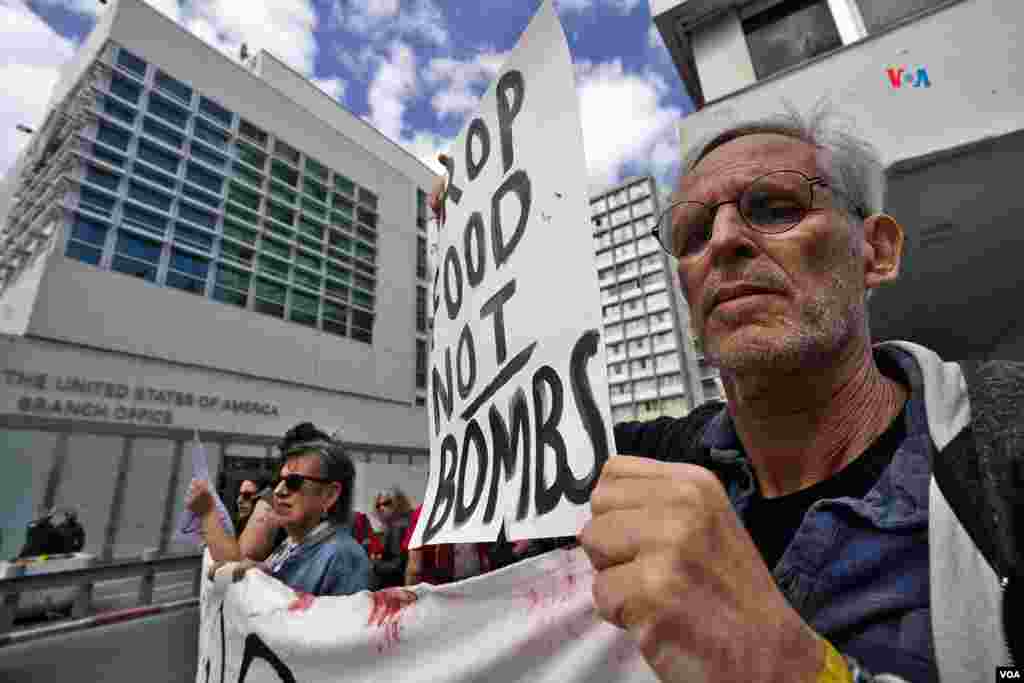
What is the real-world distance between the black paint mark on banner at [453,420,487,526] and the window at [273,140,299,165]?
24.2 meters

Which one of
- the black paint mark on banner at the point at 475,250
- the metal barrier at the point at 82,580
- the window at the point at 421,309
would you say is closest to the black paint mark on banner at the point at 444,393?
the black paint mark on banner at the point at 475,250

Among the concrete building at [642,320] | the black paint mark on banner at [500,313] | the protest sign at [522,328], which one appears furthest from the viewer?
the concrete building at [642,320]

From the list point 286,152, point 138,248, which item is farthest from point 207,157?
point 138,248

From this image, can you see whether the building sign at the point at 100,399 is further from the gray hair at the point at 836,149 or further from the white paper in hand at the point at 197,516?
the gray hair at the point at 836,149

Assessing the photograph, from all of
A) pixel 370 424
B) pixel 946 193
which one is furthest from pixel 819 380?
pixel 370 424

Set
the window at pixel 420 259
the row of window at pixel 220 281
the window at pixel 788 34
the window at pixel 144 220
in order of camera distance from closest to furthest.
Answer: the window at pixel 788 34, the row of window at pixel 220 281, the window at pixel 144 220, the window at pixel 420 259

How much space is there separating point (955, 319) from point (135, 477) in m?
18.6

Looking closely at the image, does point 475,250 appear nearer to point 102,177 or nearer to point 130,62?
point 102,177

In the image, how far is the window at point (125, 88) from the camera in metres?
16.1

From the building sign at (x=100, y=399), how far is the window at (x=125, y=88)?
9925 millimetres

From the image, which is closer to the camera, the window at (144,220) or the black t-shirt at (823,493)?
the black t-shirt at (823,493)

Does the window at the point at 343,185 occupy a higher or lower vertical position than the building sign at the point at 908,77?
higher

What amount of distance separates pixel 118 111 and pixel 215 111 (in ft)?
12.7

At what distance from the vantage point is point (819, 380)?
1015mm
